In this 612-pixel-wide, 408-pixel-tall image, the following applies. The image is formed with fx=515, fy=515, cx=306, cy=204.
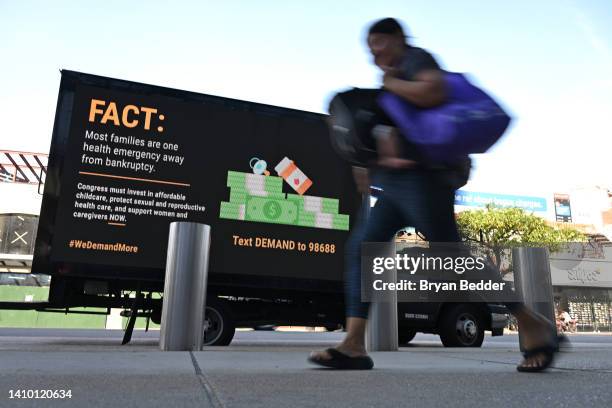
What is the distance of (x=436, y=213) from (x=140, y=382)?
1.51 m

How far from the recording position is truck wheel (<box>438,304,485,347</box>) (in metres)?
7.39

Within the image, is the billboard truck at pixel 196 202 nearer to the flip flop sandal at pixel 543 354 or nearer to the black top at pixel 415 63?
the flip flop sandal at pixel 543 354

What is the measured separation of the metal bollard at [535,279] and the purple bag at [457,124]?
2867 mm

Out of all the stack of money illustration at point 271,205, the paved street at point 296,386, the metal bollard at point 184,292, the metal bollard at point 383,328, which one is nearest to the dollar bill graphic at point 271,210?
the stack of money illustration at point 271,205

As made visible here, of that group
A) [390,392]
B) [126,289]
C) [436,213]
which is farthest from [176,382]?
[126,289]

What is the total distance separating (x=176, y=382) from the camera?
2.12m

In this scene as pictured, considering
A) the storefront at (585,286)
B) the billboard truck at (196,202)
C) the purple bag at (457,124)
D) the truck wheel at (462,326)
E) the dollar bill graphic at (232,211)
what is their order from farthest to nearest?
the storefront at (585,286) → the truck wheel at (462,326) → the dollar bill graphic at (232,211) → the billboard truck at (196,202) → the purple bag at (457,124)

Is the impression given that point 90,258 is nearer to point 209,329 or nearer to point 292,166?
point 209,329

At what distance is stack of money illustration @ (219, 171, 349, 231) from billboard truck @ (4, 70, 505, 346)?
0.04ft

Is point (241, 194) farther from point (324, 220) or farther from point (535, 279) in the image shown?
point (535, 279)

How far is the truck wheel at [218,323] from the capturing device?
20.5ft

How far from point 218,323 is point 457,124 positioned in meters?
4.83

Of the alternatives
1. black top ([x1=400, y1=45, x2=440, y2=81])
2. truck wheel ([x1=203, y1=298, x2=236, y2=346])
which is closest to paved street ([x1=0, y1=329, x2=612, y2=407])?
black top ([x1=400, y1=45, x2=440, y2=81])

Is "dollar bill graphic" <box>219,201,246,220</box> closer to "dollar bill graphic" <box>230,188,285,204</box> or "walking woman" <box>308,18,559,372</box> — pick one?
"dollar bill graphic" <box>230,188,285,204</box>
